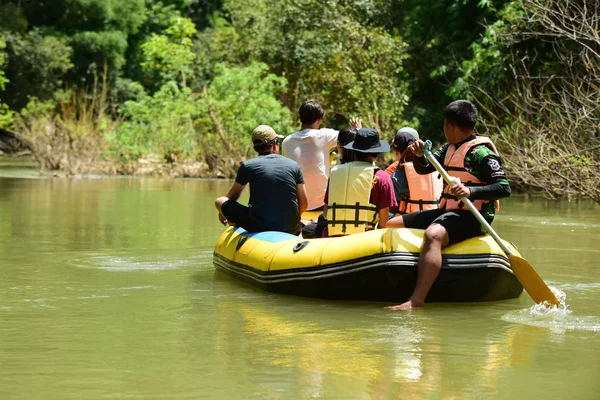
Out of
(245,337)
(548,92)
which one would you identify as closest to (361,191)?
(245,337)

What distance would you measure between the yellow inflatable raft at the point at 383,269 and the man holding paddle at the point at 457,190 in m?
0.11

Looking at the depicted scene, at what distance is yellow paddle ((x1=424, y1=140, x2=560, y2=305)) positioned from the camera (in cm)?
686

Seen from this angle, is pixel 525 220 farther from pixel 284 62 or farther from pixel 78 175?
pixel 284 62

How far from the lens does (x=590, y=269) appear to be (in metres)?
9.28

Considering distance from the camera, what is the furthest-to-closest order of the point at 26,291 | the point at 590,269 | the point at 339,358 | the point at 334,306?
1. the point at 590,269
2. the point at 26,291
3. the point at 334,306
4. the point at 339,358

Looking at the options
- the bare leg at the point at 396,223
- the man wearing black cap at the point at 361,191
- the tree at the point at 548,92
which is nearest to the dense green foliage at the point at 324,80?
the tree at the point at 548,92

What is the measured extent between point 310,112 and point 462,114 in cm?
187

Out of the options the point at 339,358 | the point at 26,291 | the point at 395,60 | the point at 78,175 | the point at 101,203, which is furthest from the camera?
the point at 395,60

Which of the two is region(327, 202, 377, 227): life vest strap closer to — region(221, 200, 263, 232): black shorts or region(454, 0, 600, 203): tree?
region(221, 200, 263, 232): black shorts

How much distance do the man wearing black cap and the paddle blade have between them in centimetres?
107

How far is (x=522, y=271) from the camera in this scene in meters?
6.96

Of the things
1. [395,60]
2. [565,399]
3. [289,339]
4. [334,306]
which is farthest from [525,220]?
[395,60]

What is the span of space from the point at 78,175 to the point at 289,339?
1992 centimetres

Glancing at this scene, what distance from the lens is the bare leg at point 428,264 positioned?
684 centimetres
